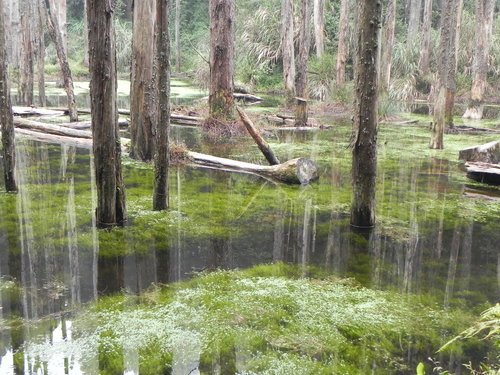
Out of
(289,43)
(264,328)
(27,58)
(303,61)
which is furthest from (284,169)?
(27,58)

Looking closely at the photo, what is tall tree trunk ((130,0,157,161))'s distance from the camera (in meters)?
9.02

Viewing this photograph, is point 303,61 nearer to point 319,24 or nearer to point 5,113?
point 319,24

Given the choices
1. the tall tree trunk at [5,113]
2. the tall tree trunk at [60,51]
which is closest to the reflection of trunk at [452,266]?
the tall tree trunk at [5,113]

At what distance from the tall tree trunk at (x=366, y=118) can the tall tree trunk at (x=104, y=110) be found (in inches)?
106

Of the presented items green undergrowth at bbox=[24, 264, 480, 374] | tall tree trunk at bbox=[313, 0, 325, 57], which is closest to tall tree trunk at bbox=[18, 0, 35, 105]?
tall tree trunk at bbox=[313, 0, 325, 57]

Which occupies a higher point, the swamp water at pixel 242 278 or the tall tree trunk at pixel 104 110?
the tall tree trunk at pixel 104 110

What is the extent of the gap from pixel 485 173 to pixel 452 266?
13.1 ft

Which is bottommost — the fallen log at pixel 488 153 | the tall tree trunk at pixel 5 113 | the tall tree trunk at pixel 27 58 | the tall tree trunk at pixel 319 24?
the fallen log at pixel 488 153

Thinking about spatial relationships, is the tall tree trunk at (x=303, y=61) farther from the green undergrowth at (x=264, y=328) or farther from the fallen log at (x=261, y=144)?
the green undergrowth at (x=264, y=328)

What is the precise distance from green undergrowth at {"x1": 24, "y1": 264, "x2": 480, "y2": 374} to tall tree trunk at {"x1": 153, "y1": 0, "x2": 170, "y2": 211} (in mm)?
2047

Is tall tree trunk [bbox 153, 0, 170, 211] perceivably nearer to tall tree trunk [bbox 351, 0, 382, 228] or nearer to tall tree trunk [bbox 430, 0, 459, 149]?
tall tree trunk [bbox 351, 0, 382, 228]

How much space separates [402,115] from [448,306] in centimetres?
1582

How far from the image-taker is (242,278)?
4.96 meters

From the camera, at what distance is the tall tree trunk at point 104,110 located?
18.3 feet
